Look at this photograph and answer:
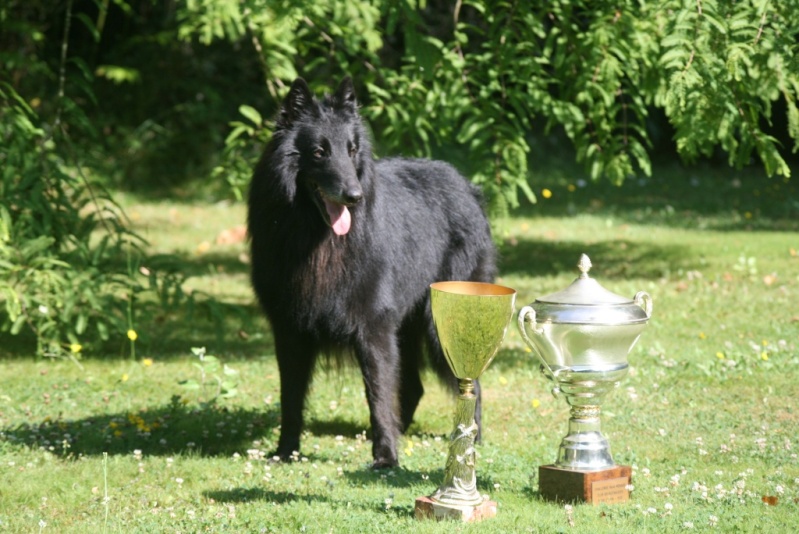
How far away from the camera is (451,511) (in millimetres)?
3543

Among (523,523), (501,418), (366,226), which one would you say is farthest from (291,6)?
(523,523)

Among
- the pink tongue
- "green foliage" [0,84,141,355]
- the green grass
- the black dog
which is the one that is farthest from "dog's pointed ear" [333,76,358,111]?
"green foliage" [0,84,141,355]

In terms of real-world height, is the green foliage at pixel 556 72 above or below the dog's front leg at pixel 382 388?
above

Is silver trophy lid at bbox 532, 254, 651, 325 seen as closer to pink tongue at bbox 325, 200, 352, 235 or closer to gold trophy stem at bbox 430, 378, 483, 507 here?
gold trophy stem at bbox 430, 378, 483, 507

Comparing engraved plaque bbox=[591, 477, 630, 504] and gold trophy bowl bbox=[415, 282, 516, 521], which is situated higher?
gold trophy bowl bbox=[415, 282, 516, 521]

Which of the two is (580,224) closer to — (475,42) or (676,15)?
(475,42)

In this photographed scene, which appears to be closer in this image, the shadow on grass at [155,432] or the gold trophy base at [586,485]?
the gold trophy base at [586,485]

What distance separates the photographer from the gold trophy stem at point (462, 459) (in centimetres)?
353

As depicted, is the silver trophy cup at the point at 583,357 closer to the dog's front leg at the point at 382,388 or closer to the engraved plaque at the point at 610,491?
the engraved plaque at the point at 610,491

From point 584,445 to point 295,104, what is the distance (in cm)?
210

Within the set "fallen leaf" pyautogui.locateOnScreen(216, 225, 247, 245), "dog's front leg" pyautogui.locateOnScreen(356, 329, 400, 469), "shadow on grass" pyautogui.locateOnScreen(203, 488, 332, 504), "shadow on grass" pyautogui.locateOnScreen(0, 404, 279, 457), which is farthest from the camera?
"fallen leaf" pyautogui.locateOnScreen(216, 225, 247, 245)

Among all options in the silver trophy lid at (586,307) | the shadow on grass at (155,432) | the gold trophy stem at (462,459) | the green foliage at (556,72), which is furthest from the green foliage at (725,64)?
the shadow on grass at (155,432)

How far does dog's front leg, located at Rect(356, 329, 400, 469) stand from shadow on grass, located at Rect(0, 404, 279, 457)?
2.62ft

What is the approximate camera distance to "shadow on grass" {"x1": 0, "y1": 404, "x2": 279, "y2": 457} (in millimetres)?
4938
